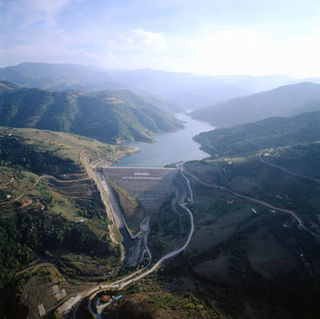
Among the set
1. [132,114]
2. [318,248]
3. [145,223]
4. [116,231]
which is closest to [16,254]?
[116,231]

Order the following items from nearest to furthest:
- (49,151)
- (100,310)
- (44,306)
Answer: (100,310)
(44,306)
(49,151)

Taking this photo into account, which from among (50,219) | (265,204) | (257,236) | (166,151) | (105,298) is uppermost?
(166,151)

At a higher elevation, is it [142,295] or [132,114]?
[132,114]

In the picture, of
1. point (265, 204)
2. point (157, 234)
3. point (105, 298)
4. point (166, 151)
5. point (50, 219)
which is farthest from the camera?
point (166, 151)

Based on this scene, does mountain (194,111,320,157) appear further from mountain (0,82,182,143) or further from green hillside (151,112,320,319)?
mountain (0,82,182,143)

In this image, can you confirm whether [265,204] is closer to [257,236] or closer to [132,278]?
[257,236]

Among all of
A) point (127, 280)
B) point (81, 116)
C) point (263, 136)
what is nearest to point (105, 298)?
point (127, 280)

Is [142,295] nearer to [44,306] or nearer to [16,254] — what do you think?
[44,306]

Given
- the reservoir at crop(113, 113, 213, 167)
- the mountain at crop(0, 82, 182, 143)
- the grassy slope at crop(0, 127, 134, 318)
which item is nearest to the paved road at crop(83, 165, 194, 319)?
the grassy slope at crop(0, 127, 134, 318)
